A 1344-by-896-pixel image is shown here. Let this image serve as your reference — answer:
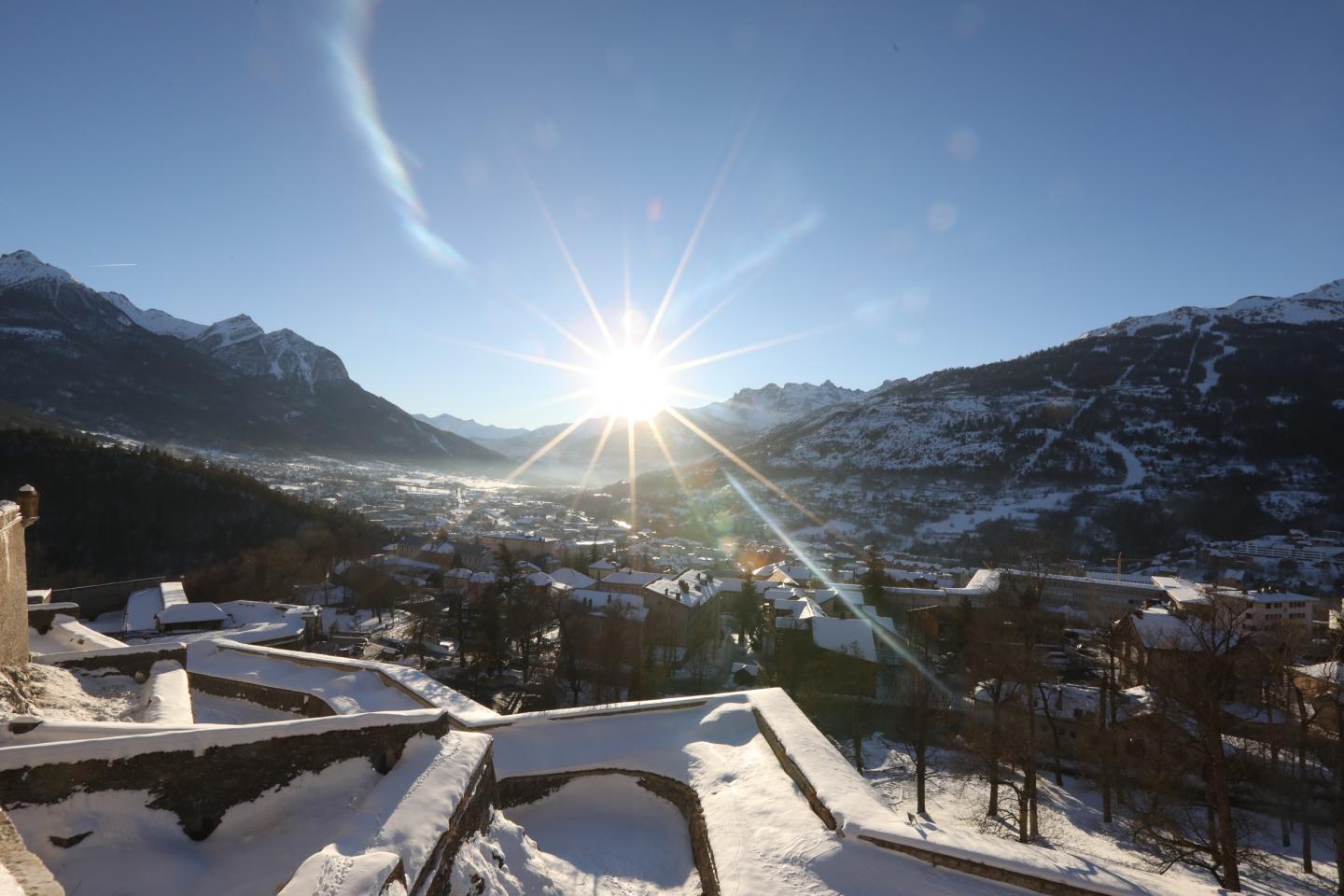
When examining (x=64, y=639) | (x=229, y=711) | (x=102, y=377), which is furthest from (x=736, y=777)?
(x=102, y=377)

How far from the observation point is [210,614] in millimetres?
25844

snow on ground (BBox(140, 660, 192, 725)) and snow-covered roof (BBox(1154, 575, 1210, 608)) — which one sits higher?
snow on ground (BBox(140, 660, 192, 725))

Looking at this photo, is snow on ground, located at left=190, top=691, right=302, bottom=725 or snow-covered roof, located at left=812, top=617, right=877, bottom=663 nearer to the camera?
snow on ground, located at left=190, top=691, right=302, bottom=725

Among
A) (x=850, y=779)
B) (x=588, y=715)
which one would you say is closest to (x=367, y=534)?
(x=588, y=715)

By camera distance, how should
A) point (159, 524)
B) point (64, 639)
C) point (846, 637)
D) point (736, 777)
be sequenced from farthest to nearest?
1. point (159, 524)
2. point (846, 637)
3. point (64, 639)
4. point (736, 777)

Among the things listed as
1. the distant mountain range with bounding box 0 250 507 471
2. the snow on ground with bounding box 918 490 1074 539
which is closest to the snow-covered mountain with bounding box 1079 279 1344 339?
the snow on ground with bounding box 918 490 1074 539

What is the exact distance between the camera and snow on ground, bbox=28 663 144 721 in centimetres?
924

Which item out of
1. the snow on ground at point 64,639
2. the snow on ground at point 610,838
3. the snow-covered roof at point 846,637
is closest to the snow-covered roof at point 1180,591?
the snow-covered roof at point 846,637

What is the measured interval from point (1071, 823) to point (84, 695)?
2391 centimetres

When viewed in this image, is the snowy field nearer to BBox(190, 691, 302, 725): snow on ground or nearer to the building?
BBox(190, 691, 302, 725): snow on ground

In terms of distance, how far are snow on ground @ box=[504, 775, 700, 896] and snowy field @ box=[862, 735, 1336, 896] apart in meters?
7.20

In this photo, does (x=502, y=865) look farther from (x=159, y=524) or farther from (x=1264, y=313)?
(x=1264, y=313)

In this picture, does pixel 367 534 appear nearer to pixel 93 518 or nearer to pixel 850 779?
pixel 93 518

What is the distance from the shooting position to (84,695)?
10.3m
